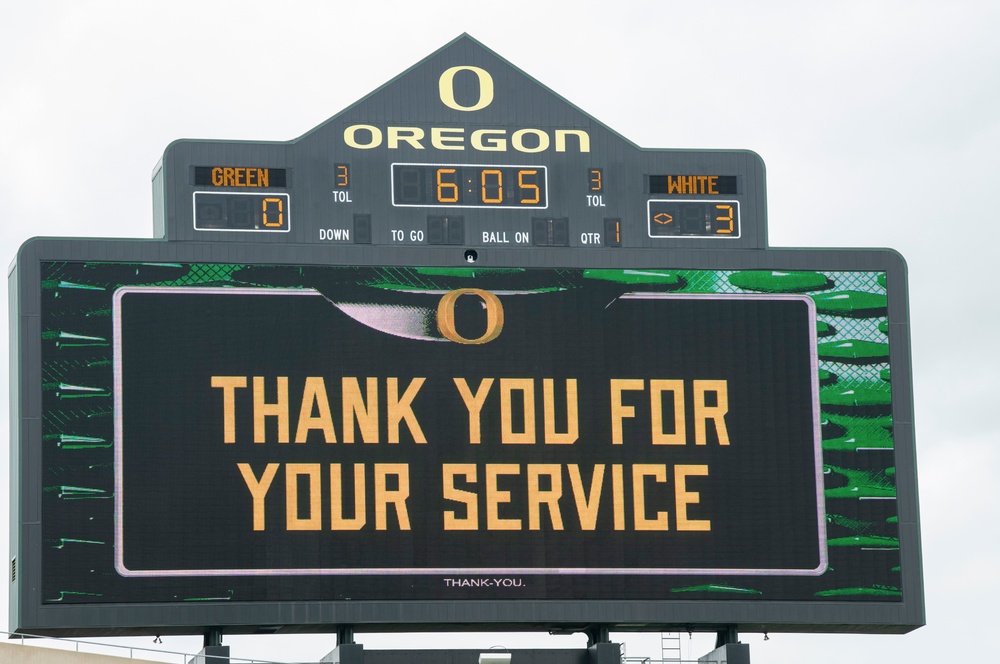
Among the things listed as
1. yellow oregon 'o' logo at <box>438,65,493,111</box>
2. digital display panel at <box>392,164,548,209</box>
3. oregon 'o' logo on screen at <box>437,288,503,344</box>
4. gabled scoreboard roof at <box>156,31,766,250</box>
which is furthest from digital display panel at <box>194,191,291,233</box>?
yellow oregon 'o' logo at <box>438,65,493,111</box>

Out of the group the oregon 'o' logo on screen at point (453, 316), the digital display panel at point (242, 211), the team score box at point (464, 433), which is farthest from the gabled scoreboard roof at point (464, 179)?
the team score box at point (464, 433)

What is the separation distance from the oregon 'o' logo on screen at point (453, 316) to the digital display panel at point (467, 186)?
4.65 feet

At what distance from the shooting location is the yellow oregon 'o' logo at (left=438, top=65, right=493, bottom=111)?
42.1 metres

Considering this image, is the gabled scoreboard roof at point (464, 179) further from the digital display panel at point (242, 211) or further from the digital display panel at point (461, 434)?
the digital display panel at point (461, 434)

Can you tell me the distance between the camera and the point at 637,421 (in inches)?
1626

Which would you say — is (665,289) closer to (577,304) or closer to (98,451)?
(577,304)

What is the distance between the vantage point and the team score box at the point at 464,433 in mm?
40031

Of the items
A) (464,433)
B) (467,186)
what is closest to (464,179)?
(467,186)

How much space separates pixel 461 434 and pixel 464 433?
0.18ft

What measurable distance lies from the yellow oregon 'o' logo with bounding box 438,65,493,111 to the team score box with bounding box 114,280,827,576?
286cm

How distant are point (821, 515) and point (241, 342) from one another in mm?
9045

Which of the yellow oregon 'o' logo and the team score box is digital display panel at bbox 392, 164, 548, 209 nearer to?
the yellow oregon 'o' logo

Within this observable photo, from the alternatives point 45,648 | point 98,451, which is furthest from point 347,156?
point 45,648

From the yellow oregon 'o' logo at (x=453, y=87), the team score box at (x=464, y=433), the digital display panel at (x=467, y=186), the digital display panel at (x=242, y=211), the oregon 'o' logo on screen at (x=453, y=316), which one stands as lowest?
the team score box at (x=464, y=433)
